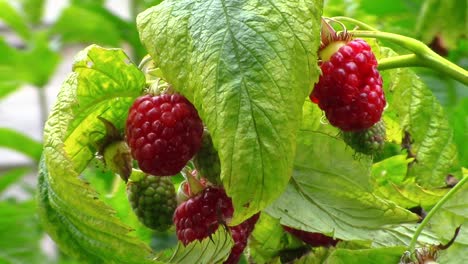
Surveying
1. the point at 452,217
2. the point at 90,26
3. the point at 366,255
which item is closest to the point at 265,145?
the point at 366,255

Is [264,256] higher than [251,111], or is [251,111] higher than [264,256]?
[251,111]

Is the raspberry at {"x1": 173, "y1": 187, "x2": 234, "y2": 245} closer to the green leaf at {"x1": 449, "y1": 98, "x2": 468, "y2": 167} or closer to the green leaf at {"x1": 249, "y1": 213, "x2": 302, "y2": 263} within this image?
the green leaf at {"x1": 249, "y1": 213, "x2": 302, "y2": 263}

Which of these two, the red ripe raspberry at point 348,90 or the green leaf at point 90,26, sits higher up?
the red ripe raspberry at point 348,90

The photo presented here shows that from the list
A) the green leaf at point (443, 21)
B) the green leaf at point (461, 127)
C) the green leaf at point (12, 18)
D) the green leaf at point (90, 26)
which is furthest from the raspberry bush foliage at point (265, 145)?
the green leaf at point (12, 18)

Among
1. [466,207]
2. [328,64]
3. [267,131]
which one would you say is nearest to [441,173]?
[466,207]

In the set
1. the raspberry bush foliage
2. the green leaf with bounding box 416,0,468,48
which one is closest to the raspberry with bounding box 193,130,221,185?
the raspberry bush foliage

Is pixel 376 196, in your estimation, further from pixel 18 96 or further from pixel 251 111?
pixel 18 96

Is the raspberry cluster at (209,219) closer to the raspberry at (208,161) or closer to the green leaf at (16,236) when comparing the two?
the raspberry at (208,161)
